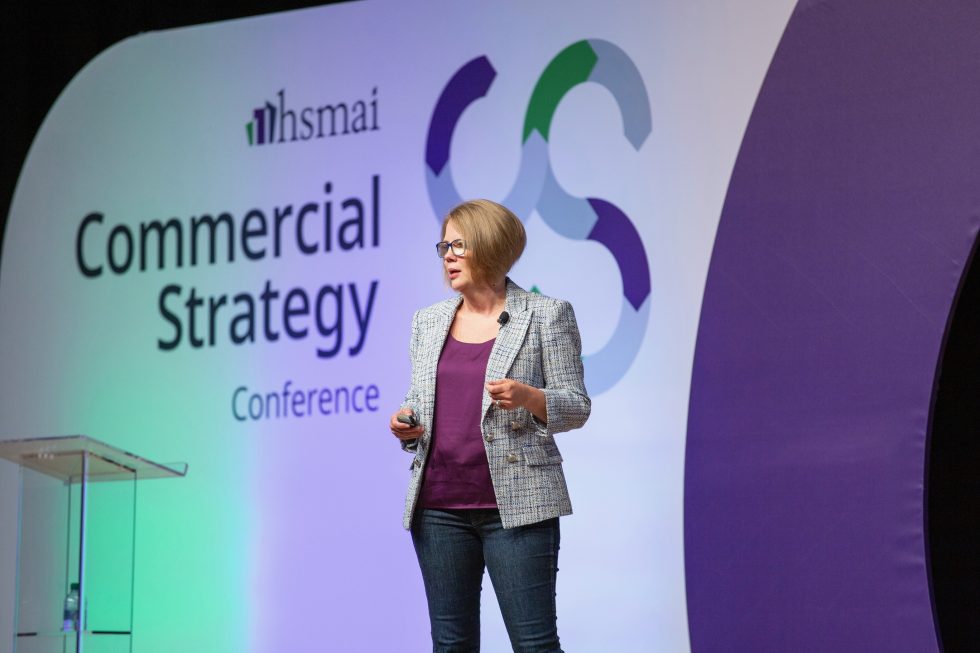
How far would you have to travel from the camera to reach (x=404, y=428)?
8.64 feet

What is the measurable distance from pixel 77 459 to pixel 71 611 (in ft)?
1.28

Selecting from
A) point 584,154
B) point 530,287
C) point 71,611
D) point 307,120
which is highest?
point 307,120

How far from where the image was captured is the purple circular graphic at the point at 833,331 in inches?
141

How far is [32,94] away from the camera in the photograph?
509cm

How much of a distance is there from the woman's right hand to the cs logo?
4.76 ft

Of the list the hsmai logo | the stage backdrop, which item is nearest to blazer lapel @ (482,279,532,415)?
the stage backdrop

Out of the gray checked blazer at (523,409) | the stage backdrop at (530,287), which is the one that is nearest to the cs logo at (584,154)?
the stage backdrop at (530,287)

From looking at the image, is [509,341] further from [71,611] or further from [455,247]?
[71,611]

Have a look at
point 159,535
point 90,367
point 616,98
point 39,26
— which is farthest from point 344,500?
point 39,26

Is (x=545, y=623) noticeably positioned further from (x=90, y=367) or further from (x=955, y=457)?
(x=90, y=367)

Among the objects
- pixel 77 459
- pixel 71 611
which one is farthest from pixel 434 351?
pixel 71 611

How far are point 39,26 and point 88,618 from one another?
284 centimetres

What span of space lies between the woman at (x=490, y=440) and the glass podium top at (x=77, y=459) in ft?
3.12

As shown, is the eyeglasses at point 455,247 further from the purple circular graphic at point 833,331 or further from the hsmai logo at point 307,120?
the hsmai logo at point 307,120
